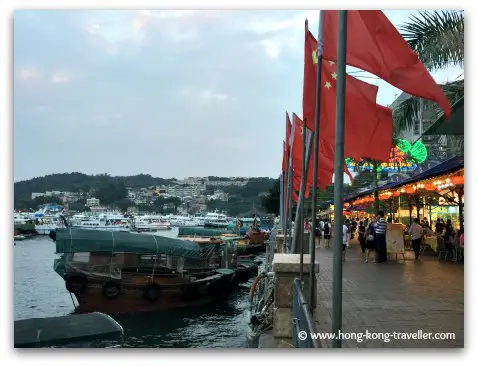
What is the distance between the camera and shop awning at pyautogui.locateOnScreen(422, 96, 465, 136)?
947 cm

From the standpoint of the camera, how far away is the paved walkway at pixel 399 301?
8016 millimetres

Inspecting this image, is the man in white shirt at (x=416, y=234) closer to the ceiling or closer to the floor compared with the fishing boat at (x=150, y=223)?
closer to the ceiling

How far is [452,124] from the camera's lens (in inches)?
415

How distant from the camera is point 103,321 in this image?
881cm

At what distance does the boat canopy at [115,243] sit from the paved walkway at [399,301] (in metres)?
10.2

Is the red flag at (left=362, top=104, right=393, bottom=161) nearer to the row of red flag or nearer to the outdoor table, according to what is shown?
the row of red flag

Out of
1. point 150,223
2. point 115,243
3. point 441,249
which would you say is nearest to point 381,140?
point 441,249

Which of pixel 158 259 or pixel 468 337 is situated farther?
pixel 158 259

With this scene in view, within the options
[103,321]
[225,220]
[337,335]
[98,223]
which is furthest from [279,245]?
[225,220]

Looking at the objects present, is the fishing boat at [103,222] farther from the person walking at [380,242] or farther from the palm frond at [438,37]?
the palm frond at [438,37]

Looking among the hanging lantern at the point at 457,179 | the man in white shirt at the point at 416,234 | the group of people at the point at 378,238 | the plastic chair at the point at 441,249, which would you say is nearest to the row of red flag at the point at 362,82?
the hanging lantern at the point at 457,179

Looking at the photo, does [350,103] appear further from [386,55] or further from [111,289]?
[111,289]

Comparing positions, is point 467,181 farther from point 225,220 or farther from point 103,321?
point 225,220

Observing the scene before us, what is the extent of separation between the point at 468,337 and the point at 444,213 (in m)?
27.1
